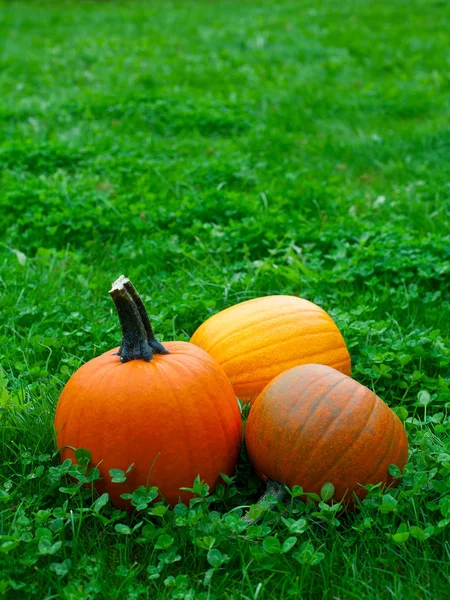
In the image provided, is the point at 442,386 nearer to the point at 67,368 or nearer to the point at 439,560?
the point at 439,560

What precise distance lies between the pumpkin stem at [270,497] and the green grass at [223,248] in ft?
0.18

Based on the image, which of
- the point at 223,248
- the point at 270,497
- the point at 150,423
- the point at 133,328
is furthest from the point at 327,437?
the point at 223,248

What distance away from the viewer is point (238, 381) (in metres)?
2.85

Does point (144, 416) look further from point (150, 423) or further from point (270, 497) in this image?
point (270, 497)

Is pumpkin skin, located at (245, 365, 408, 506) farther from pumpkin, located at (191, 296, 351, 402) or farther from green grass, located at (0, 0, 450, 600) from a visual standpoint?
pumpkin, located at (191, 296, 351, 402)

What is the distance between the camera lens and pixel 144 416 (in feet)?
7.55

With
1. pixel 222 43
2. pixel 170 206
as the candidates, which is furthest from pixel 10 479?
pixel 222 43

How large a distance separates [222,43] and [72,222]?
6402 millimetres

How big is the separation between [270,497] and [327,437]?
0.90 feet

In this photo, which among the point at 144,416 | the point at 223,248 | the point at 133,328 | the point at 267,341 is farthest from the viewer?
the point at 223,248

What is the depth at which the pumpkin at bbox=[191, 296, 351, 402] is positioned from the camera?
2.85 meters

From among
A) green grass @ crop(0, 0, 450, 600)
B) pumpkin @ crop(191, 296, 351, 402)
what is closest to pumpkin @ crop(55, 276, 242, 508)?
green grass @ crop(0, 0, 450, 600)

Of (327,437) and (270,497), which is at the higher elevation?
(327,437)

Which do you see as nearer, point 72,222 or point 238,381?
point 238,381
